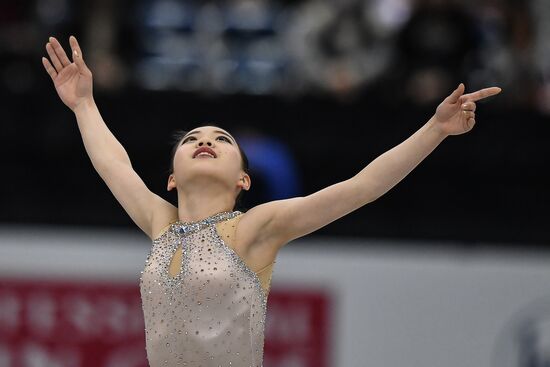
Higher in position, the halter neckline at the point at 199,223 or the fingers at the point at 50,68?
the fingers at the point at 50,68

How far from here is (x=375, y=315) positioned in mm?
6895

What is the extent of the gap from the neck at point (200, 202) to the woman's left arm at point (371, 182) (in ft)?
0.49

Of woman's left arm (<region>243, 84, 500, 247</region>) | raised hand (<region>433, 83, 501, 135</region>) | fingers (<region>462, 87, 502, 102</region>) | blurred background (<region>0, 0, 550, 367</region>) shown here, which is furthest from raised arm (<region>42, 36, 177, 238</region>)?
blurred background (<region>0, 0, 550, 367</region>)

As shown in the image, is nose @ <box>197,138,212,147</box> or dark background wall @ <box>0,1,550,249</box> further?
dark background wall @ <box>0,1,550,249</box>

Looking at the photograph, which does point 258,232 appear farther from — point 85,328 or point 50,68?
point 85,328

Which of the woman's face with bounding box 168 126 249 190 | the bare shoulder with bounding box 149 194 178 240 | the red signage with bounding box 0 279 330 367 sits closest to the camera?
the woman's face with bounding box 168 126 249 190

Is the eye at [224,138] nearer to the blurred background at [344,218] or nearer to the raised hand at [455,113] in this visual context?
the raised hand at [455,113]

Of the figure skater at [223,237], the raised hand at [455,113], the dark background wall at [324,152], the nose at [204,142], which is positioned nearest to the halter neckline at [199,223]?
the figure skater at [223,237]

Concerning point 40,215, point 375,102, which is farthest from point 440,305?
point 40,215

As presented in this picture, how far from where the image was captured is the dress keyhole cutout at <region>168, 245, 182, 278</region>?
11.9ft

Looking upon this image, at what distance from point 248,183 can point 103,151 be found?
54 centimetres

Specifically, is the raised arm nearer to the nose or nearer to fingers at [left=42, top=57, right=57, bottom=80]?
fingers at [left=42, top=57, right=57, bottom=80]

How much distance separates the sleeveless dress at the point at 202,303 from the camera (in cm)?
357

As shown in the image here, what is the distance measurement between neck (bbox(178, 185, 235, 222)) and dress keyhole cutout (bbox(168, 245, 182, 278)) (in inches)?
5.1
